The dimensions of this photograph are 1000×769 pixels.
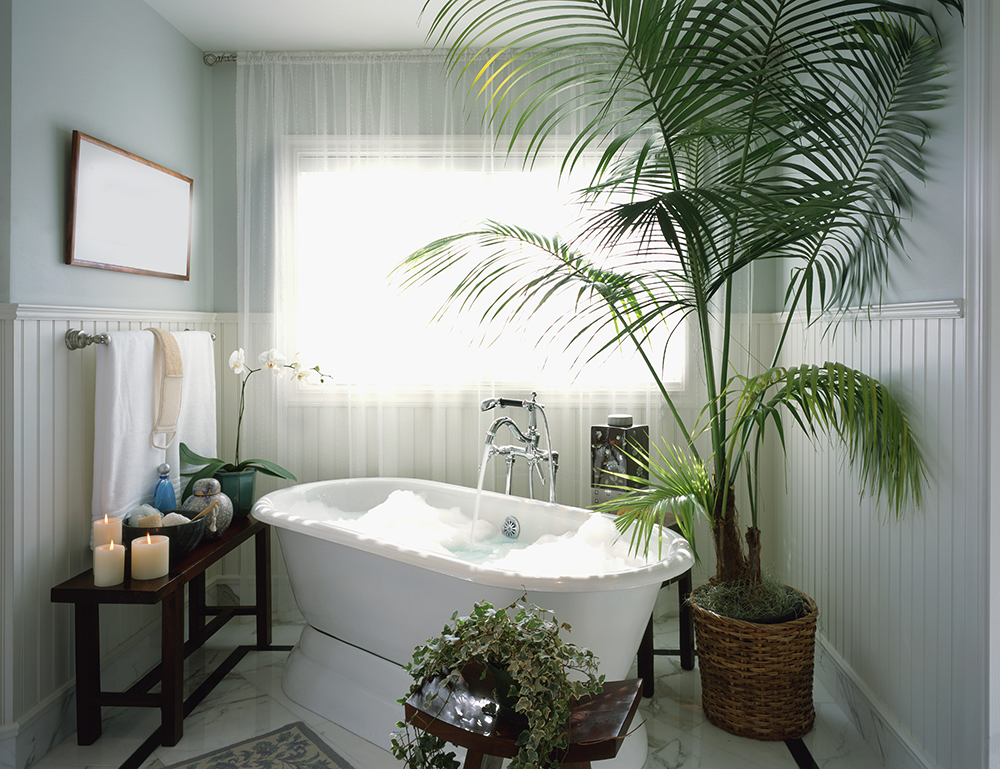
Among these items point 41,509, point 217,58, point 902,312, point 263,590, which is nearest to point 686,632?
point 902,312

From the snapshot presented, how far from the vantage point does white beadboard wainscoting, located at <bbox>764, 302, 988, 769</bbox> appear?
1.70 meters

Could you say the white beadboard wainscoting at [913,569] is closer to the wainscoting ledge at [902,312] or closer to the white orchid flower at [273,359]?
the wainscoting ledge at [902,312]

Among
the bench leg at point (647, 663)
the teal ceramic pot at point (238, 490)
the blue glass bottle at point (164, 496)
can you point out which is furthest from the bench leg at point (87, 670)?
the bench leg at point (647, 663)

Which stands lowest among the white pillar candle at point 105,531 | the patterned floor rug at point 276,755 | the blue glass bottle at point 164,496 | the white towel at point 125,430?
the patterned floor rug at point 276,755

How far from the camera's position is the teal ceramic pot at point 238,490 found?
2852 mm

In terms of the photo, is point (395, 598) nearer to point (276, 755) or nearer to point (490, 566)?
point (490, 566)

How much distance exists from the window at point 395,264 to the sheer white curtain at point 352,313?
1 cm

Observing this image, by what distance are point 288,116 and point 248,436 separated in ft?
4.69

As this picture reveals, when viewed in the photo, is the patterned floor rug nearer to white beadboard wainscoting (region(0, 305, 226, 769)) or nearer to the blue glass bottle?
white beadboard wainscoting (region(0, 305, 226, 769))

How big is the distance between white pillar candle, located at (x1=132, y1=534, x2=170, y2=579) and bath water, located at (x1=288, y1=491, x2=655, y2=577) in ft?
1.71

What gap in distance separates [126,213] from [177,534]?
1.15 m

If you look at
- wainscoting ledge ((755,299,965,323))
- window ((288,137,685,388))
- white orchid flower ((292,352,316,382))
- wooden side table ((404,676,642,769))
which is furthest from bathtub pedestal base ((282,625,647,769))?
wainscoting ledge ((755,299,965,323))

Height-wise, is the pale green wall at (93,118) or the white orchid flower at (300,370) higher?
the pale green wall at (93,118)

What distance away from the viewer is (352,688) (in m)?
2.40
